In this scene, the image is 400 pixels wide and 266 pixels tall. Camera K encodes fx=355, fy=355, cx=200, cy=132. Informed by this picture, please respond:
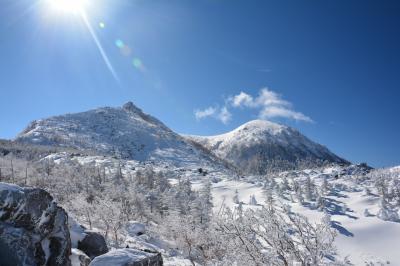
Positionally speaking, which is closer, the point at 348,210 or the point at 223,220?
the point at 223,220

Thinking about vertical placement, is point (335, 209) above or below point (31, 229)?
below

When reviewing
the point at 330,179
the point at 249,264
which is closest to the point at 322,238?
the point at 249,264

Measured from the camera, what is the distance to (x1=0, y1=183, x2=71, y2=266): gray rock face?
17.0 metres

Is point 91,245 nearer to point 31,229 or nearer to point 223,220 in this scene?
point 31,229

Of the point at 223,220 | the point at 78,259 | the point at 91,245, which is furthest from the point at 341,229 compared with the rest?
the point at 223,220

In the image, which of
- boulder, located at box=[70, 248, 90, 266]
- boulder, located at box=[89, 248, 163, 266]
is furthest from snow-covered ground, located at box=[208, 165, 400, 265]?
boulder, located at box=[89, 248, 163, 266]

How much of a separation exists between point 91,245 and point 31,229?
11.8 meters

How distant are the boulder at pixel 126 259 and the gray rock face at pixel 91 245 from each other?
1371 cm

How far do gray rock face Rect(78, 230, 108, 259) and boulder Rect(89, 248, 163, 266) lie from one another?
45.0ft

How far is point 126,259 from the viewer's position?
15.9m

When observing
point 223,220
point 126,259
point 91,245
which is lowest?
point 91,245

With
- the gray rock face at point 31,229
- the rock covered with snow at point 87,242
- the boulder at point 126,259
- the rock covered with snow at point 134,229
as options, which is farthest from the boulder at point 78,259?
the rock covered with snow at point 134,229

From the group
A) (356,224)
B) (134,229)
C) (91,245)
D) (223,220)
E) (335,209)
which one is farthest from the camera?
(335,209)

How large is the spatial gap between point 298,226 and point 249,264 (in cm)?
315
